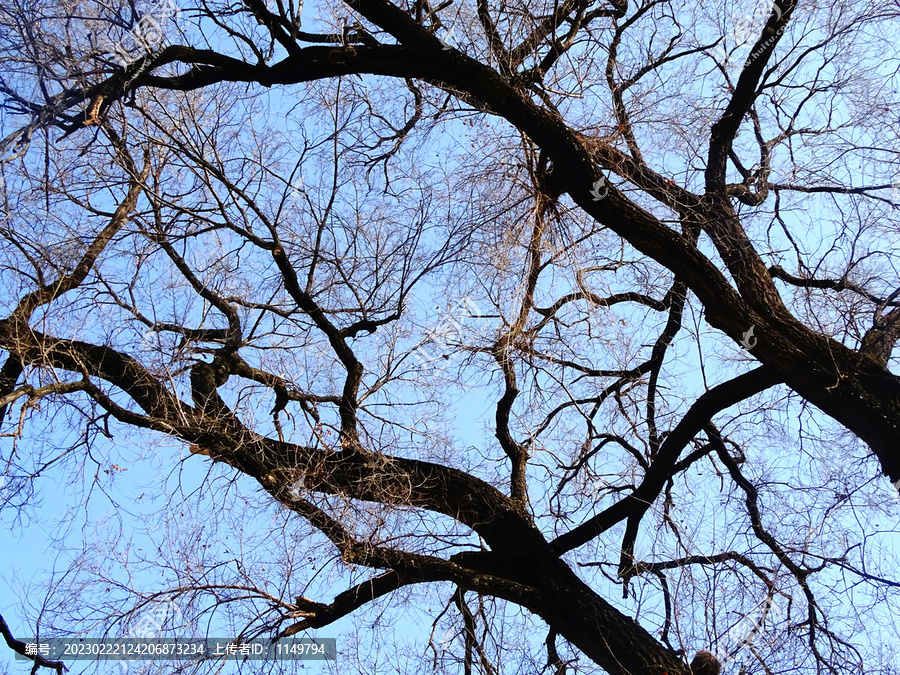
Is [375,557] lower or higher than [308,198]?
lower

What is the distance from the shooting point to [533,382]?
4.86 metres

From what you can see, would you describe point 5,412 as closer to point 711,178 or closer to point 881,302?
point 711,178

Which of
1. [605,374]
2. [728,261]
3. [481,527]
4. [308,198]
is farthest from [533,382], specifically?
[308,198]

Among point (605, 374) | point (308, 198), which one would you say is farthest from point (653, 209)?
point (308, 198)

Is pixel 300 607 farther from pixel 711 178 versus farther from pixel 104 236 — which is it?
pixel 711 178

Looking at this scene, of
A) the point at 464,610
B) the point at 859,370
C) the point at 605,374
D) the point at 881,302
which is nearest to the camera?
the point at 859,370

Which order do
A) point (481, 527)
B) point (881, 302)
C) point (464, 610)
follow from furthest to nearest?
point (464, 610), point (481, 527), point (881, 302)

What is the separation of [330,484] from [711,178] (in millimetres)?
2638

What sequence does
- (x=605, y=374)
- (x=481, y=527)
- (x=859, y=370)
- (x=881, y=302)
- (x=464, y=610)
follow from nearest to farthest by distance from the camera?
1. (x=859, y=370)
2. (x=881, y=302)
3. (x=481, y=527)
4. (x=464, y=610)
5. (x=605, y=374)

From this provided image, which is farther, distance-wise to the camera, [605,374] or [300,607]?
[605,374]

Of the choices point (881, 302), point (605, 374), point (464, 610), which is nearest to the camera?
point (881, 302)

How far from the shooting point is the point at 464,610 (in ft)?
15.0

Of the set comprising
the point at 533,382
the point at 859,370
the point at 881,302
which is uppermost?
the point at 533,382

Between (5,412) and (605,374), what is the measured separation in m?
3.37
